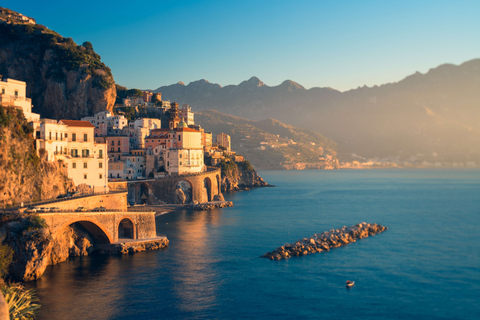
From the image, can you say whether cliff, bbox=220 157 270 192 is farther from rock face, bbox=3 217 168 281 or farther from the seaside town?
rock face, bbox=3 217 168 281

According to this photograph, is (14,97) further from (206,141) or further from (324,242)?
(206,141)

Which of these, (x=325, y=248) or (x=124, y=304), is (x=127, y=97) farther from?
(x=124, y=304)

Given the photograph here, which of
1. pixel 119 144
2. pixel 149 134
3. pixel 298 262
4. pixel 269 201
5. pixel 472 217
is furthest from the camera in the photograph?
pixel 149 134

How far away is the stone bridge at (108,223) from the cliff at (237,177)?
9283 cm

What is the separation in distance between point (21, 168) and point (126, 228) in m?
16.2

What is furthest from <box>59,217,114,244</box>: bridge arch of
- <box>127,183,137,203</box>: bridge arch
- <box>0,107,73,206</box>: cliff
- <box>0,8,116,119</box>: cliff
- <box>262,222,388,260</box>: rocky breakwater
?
<box>0,8,116,119</box>: cliff

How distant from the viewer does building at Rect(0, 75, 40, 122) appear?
213 feet

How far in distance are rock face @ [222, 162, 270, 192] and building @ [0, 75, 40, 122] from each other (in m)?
88.2

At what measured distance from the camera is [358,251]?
182ft

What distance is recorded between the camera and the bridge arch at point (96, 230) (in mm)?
50438

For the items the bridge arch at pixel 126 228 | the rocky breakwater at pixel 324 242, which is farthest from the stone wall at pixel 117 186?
the rocky breakwater at pixel 324 242

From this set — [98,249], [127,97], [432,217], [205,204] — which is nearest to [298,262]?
[98,249]

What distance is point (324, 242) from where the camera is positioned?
57.8m

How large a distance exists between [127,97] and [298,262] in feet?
406
